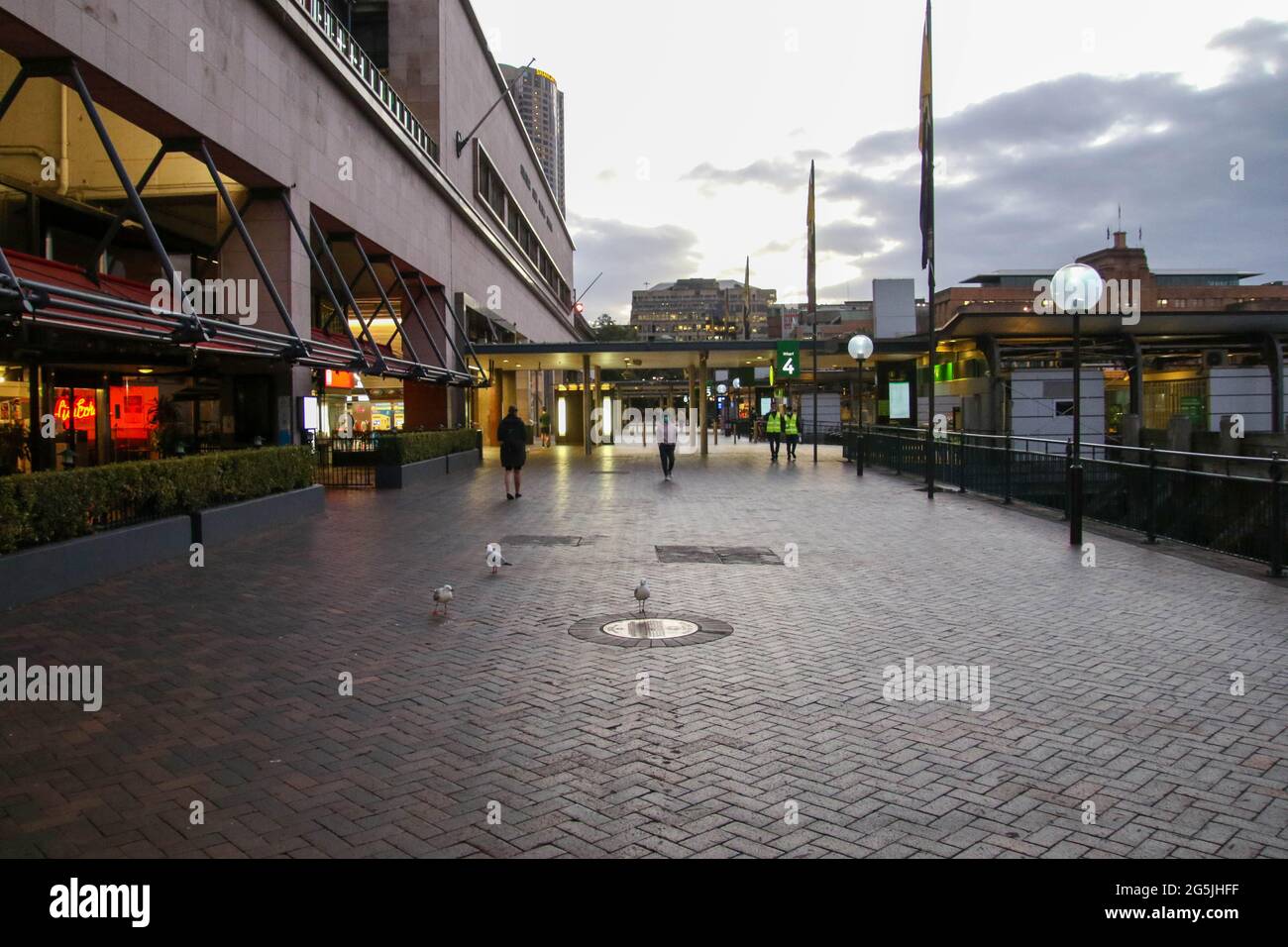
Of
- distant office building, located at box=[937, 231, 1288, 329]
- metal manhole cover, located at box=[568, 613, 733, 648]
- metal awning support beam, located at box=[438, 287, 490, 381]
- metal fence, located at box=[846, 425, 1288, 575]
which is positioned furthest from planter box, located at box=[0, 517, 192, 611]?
distant office building, located at box=[937, 231, 1288, 329]

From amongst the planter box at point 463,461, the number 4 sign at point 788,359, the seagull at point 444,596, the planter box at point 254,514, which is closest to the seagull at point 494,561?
the seagull at point 444,596

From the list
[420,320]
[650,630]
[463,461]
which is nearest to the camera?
[650,630]

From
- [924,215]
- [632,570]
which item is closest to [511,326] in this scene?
[924,215]

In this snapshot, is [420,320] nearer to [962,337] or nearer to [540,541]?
[962,337]

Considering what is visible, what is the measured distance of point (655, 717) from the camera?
18.2 feet

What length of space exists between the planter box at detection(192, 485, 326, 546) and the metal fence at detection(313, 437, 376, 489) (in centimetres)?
562

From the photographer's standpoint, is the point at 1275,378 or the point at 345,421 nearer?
the point at 1275,378

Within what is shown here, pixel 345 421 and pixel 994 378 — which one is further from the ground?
pixel 994 378

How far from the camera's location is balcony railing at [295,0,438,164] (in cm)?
2250

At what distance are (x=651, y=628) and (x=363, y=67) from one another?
2333 cm

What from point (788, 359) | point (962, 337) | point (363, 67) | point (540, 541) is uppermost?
point (363, 67)

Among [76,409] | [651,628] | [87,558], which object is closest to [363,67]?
[76,409]

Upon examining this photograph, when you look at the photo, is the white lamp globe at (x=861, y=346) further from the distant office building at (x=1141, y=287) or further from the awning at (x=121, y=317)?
the distant office building at (x=1141, y=287)

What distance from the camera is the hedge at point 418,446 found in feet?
74.9
